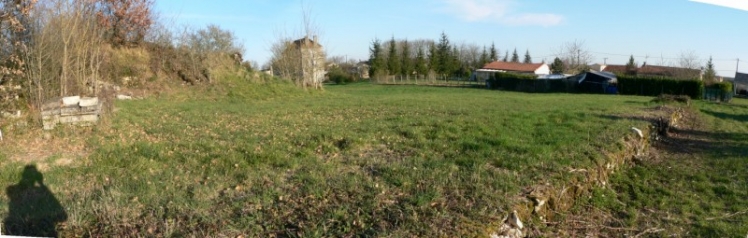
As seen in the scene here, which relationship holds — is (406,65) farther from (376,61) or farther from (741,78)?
(741,78)

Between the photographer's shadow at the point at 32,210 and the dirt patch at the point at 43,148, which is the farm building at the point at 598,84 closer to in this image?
the dirt patch at the point at 43,148

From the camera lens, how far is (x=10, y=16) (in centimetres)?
804

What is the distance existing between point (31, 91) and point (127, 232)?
749cm

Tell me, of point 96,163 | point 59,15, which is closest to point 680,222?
point 96,163

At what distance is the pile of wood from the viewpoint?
26.9ft

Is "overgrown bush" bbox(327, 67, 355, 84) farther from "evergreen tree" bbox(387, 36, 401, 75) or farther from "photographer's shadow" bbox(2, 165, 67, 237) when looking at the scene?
"photographer's shadow" bbox(2, 165, 67, 237)

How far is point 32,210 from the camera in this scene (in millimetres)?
4309

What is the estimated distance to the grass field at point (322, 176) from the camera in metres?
3.71

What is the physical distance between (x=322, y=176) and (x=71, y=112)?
6.16 meters

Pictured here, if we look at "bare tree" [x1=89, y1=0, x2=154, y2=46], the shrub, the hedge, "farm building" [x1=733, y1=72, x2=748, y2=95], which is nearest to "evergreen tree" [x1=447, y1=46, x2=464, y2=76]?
the shrub

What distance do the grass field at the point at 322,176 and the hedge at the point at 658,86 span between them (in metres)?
29.4

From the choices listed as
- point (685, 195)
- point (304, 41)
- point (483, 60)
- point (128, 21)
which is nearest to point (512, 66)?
point (483, 60)

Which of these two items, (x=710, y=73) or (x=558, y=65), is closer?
(x=710, y=73)

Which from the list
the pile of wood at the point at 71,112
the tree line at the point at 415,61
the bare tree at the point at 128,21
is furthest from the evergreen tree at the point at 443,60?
the pile of wood at the point at 71,112
